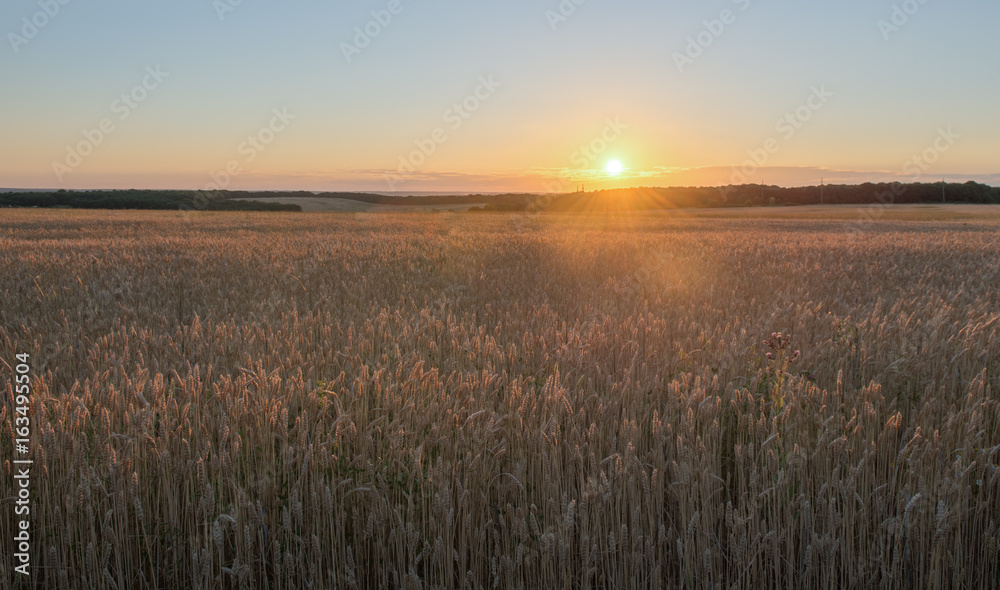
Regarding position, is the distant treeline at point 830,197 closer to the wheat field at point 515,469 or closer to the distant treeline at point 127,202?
the distant treeline at point 127,202

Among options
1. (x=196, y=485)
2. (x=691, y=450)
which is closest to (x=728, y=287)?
(x=691, y=450)

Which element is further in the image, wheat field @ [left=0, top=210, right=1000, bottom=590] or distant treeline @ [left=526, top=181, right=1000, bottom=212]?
distant treeline @ [left=526, top=181, right=1000, bottom=212]

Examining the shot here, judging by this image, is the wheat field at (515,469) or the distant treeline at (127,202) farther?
the distant treeline at (127,202)

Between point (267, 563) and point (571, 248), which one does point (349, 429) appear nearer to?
point (267, 563)

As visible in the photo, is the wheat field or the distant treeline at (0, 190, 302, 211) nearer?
the wheat field

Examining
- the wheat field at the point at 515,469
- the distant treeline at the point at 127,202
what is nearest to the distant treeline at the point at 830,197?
the distant treeline at the point at 127,202

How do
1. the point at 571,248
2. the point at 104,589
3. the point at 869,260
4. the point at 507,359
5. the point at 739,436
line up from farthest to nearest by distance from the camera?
the point at 571,248
the point at 869,260
the point at 507,359
the point at 739,436
the point at 104,589

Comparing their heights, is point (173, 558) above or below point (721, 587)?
above

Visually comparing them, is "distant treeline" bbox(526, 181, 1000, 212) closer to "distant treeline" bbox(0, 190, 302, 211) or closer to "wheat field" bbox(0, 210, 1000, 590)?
"distant treeline" bbox(0, 190, 302, 211)

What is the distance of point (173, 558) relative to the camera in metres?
2.01

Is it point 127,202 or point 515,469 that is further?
Result: point 127,202

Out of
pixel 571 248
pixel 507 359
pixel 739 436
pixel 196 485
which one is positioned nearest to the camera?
pixel 196 485

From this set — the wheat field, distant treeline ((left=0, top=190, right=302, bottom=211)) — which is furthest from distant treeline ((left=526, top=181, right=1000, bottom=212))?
the wheat field

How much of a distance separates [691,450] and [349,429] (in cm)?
130
